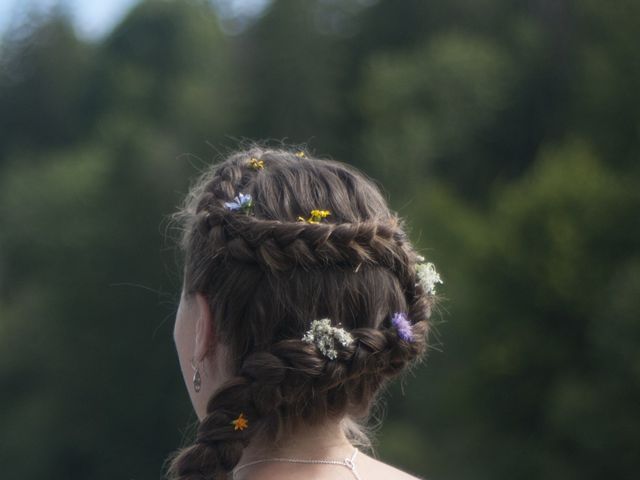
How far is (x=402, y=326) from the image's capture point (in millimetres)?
1745

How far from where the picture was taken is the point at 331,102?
25188mm

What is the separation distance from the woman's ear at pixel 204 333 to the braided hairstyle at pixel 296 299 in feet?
0.06

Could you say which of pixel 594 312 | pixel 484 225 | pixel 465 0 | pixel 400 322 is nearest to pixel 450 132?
pixel 484 225

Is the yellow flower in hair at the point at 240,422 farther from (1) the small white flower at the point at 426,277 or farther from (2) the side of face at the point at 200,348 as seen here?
(1) the small white flower at the point at 426,277

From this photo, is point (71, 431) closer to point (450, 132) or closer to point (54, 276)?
point (54, 276)

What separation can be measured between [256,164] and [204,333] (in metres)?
0.31

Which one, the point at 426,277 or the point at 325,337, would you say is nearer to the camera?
the point at 325,337

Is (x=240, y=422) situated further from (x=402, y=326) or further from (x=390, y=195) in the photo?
(x=390, y=195)

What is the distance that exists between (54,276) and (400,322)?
2645 centimetres

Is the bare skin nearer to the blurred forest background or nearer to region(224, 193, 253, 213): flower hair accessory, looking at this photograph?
region(224, 193, 253, 213): flower hair accessory

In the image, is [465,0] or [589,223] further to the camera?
[465,0]

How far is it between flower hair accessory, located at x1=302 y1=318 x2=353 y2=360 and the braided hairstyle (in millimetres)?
11

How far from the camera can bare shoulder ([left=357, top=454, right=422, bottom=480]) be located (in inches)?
69.3

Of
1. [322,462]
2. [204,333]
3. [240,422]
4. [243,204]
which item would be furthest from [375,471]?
[243,204]
